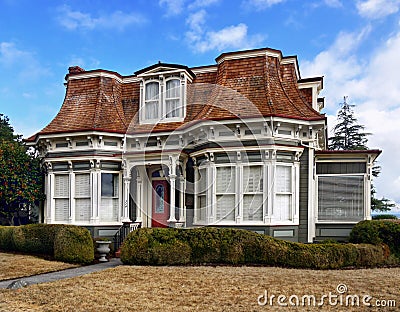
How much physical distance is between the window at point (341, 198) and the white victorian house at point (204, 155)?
36 millimetres

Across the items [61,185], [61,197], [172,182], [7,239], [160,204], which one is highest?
[172,182]

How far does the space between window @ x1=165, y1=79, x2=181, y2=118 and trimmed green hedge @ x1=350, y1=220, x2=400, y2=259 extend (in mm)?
8362

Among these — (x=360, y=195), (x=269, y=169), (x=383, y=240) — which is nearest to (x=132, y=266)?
(x=269, y=169)

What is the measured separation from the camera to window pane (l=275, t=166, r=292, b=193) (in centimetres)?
1432

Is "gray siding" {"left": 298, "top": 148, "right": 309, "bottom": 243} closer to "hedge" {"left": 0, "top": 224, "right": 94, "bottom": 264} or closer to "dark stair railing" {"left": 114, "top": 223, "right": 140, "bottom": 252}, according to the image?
"dark stair railing" {"left": 114, "top": 223, "right": 140, "bottom": 252}

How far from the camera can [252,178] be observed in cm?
1437

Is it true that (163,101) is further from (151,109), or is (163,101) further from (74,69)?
(74,69)

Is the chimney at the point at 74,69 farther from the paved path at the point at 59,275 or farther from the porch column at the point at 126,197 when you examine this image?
the paved path at the point at 59,275

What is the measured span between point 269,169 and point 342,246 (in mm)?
3662

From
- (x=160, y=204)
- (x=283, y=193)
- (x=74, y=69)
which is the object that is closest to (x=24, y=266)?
(x=160, y=204)

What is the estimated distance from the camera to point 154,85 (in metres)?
17.5

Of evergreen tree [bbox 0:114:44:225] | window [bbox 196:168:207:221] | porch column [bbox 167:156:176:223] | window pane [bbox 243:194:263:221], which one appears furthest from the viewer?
evergreen tree [bbox 0:114:44:225]

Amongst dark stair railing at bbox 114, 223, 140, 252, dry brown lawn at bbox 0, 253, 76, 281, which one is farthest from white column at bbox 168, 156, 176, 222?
dry brown lawn at bbox 0, 253, 76, 281

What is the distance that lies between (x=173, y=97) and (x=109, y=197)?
16.1 feet
